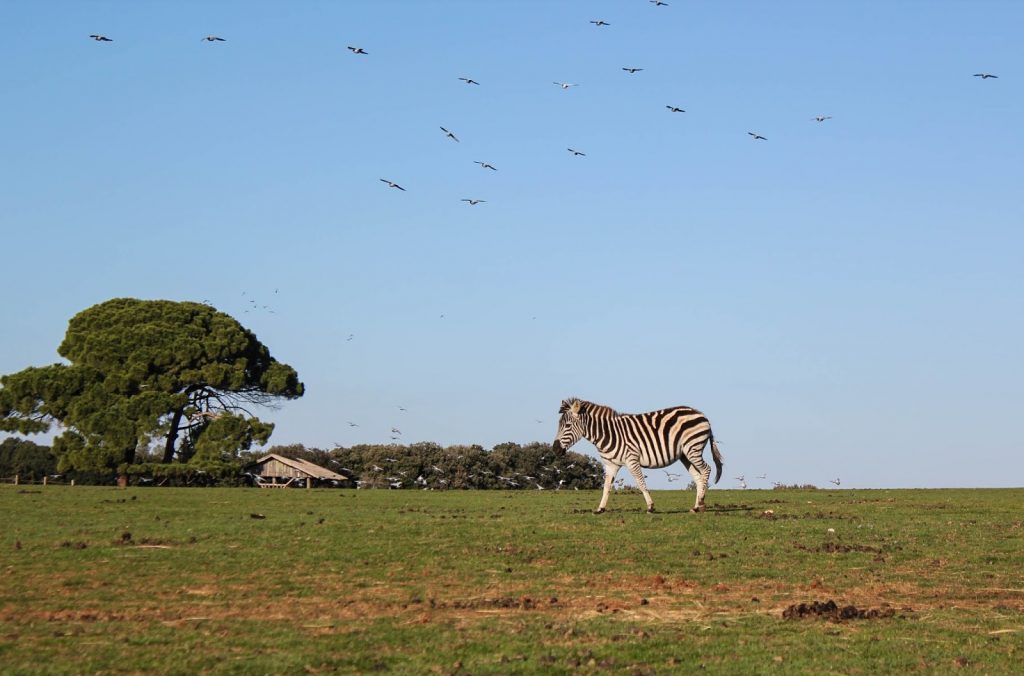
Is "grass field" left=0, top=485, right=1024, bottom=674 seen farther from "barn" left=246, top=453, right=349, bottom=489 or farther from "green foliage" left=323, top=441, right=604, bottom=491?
"barn" left=246, top=453, right=349, bottom=489

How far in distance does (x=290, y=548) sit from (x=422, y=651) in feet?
32.5

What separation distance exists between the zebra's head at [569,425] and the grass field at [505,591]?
142 inches

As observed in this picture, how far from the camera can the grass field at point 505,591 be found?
14367 millimetres

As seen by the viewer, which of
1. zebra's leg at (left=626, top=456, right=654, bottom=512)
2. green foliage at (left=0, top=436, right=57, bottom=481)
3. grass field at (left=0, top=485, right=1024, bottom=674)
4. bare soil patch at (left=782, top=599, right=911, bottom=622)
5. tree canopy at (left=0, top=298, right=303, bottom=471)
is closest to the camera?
grass field at (left=0, top=485, right=1024, bottom=674)

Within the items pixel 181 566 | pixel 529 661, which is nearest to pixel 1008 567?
pixel 529 661

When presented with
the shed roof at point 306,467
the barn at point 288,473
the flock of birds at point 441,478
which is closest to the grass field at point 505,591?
the flock of birds at point 441,478

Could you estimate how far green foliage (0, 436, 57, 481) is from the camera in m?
93.8

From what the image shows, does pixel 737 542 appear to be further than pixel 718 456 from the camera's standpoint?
No

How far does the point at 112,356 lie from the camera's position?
67812 millimetres

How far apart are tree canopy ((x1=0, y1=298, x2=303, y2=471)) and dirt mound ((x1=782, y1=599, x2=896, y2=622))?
54.8m

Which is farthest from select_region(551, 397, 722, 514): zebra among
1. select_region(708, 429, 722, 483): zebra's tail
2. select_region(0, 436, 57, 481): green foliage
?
select_region(0, 436, 57, 481): green foliage

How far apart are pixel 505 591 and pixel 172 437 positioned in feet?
175

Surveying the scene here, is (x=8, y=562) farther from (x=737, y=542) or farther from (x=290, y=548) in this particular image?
(x=737, y=542)

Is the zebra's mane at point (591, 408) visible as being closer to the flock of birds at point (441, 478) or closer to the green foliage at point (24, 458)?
the flock of birds at point (441, 478)
